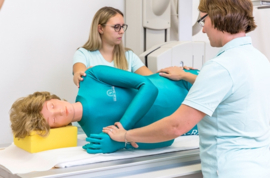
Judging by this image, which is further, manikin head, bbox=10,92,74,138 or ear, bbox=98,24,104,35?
ear, bbox=98,24,104,35

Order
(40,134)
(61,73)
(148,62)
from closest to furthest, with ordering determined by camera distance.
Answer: (40,134), (148,62), (61,73)

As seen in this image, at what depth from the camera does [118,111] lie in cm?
162


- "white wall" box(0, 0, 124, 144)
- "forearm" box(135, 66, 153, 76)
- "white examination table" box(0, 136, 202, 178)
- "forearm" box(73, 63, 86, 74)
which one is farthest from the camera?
"white wall" box(0, 0, 124, 144)

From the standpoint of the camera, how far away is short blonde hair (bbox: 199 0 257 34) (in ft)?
3.80

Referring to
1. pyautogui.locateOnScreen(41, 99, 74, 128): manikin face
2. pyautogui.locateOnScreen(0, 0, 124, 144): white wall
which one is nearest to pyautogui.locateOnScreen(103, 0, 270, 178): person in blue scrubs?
pyautogui.locateOnScreen(41, 99, 74, 128): manikin face

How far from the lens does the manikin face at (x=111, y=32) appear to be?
2262mm

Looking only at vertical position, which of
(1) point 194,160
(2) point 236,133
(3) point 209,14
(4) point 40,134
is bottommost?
(1) point 194,160

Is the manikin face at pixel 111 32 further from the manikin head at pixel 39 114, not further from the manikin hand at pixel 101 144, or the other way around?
the manikin hand at pixel 101 144

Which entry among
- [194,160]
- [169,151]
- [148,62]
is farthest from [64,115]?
[148,62]

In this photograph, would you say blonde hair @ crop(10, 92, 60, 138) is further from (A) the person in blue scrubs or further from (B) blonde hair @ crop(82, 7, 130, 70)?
(B) blonde hair @ crop(82, 7, 130, 70)

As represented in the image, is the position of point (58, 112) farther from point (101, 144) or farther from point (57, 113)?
point (101, 144)

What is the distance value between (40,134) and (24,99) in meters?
0.19

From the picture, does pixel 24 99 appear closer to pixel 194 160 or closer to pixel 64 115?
pixel 64 115

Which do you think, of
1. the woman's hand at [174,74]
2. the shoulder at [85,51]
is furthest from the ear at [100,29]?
the woman's hand at [174,74]
